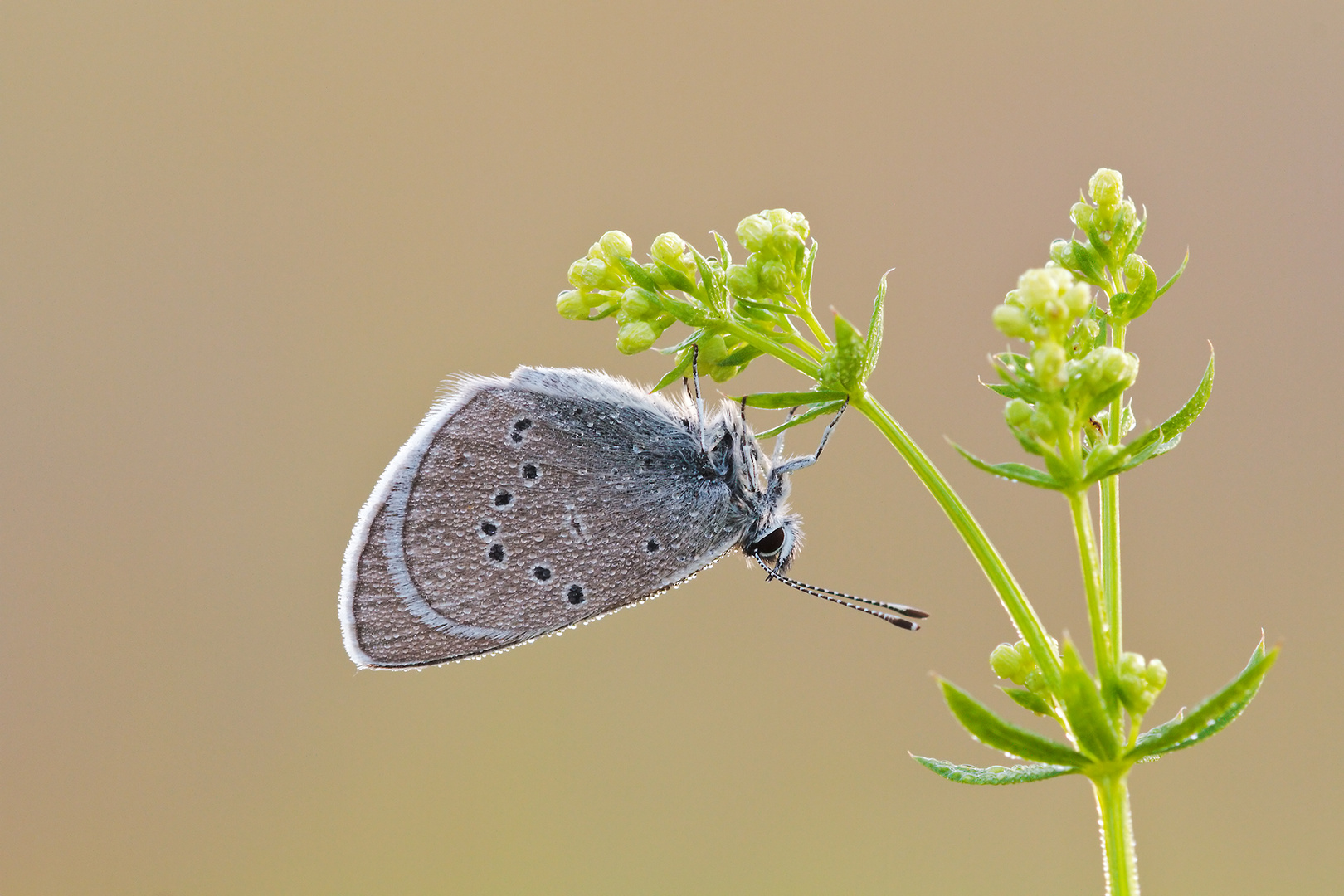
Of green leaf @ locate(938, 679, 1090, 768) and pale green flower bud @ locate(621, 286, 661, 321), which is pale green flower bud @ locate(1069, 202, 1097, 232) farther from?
green leaf @ locate(938, 679, 1090, 768)

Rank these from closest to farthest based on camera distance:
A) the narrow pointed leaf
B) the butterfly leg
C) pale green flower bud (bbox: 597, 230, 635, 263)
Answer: the narrow pointed leaf
pale green flower bud (bbox: 597, 230, 635, 263)
the butterfly leg

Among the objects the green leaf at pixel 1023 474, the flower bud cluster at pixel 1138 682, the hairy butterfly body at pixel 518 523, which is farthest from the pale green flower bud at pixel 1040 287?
the hairy butterfly body at pixel 518 523

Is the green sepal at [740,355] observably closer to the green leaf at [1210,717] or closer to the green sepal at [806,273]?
the green sepal at [806,273]

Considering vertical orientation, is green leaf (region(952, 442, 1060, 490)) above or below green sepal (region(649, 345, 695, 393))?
below

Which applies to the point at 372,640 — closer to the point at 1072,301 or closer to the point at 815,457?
the point at 815,457

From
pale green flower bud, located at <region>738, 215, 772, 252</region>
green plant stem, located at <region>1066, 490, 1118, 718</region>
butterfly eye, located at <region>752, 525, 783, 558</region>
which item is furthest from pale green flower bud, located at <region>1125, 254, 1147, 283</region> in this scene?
butterfly eye, located at <region>752, 525, 783, 558</region>
